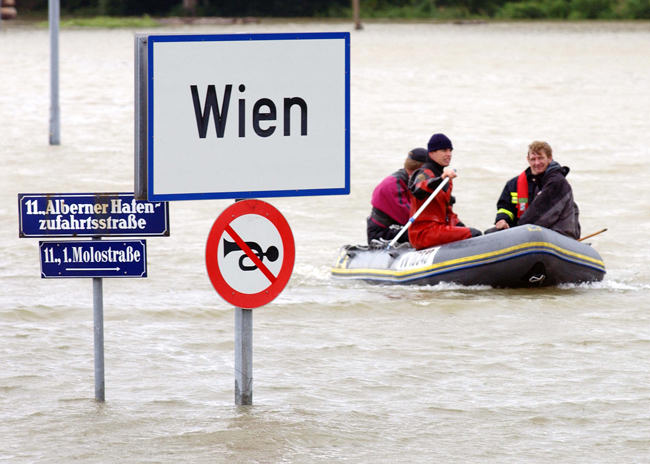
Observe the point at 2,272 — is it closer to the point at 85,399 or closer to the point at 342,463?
the point at 85,399

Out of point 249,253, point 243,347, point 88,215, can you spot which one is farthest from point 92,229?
point 243,347

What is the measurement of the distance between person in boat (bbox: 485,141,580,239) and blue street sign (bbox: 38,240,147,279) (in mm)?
5582

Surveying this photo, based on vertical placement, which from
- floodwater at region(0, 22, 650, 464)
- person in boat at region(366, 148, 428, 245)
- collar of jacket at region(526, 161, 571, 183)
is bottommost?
floodwater at region(0, 22, 650, 464)

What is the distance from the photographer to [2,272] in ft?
44.1

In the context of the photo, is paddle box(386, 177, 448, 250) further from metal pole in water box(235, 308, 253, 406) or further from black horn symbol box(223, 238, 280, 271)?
black horn symbol box(223, 238, 280, 271)

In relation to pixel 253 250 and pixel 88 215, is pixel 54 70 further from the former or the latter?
pixel 253 250

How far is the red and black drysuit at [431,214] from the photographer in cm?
1213

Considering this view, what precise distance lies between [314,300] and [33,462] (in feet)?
17.5

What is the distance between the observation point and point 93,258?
751cm

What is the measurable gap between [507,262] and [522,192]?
29.9 inches

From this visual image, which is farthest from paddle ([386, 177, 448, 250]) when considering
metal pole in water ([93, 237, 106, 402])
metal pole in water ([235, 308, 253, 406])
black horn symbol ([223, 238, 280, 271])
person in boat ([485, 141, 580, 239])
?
black horn symbol ([223, 238, 280, 271])

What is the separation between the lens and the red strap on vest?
12617mm

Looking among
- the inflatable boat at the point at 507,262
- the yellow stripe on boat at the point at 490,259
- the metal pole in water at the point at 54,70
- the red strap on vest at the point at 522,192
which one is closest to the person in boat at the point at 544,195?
the red strap on vest at the point at 522,192

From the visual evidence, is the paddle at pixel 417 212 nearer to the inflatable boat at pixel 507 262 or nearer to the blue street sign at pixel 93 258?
the inflatable boat at pixel 507 262
